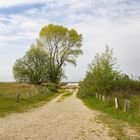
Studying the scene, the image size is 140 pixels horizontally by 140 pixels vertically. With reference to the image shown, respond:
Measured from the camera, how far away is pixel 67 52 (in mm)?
74812

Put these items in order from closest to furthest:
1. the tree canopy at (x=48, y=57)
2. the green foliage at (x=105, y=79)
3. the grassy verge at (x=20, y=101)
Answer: the grassy verge at (x=20, y=101)
the green foliage at (x=105, y=79)
the tree canopy at (x=48, y=57)

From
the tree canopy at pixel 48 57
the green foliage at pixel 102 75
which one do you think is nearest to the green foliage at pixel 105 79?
the green foliage at pixel 102 75

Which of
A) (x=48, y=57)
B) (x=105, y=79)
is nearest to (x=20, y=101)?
(x=105, y=79)

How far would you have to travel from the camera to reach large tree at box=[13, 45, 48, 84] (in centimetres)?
7981

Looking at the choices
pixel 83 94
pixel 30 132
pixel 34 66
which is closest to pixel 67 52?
pixel 34 66

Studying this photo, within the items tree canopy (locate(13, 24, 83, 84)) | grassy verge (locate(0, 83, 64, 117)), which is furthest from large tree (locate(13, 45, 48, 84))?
grassy verge (locate(0, 83, 64, 117))

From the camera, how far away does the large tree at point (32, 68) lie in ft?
262

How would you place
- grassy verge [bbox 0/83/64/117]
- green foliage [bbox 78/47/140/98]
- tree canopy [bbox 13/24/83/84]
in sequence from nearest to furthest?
grassy verge [bbox 0/83/64/117]
green foliage [bbox 78/47/140/98]
tree canopy [bbox 13/24/83/84]

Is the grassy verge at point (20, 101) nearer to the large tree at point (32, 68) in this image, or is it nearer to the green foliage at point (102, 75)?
the green foliage at point (102, 75)

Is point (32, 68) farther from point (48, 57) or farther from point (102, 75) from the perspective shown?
point (102, 75)

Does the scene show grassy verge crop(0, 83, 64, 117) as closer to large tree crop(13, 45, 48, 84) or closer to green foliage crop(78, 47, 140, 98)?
green foliage crop(78, 47, 140, 98)

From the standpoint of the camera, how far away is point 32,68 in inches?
3209

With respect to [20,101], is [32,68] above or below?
above

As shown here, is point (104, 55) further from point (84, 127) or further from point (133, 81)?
point (84, 127)
